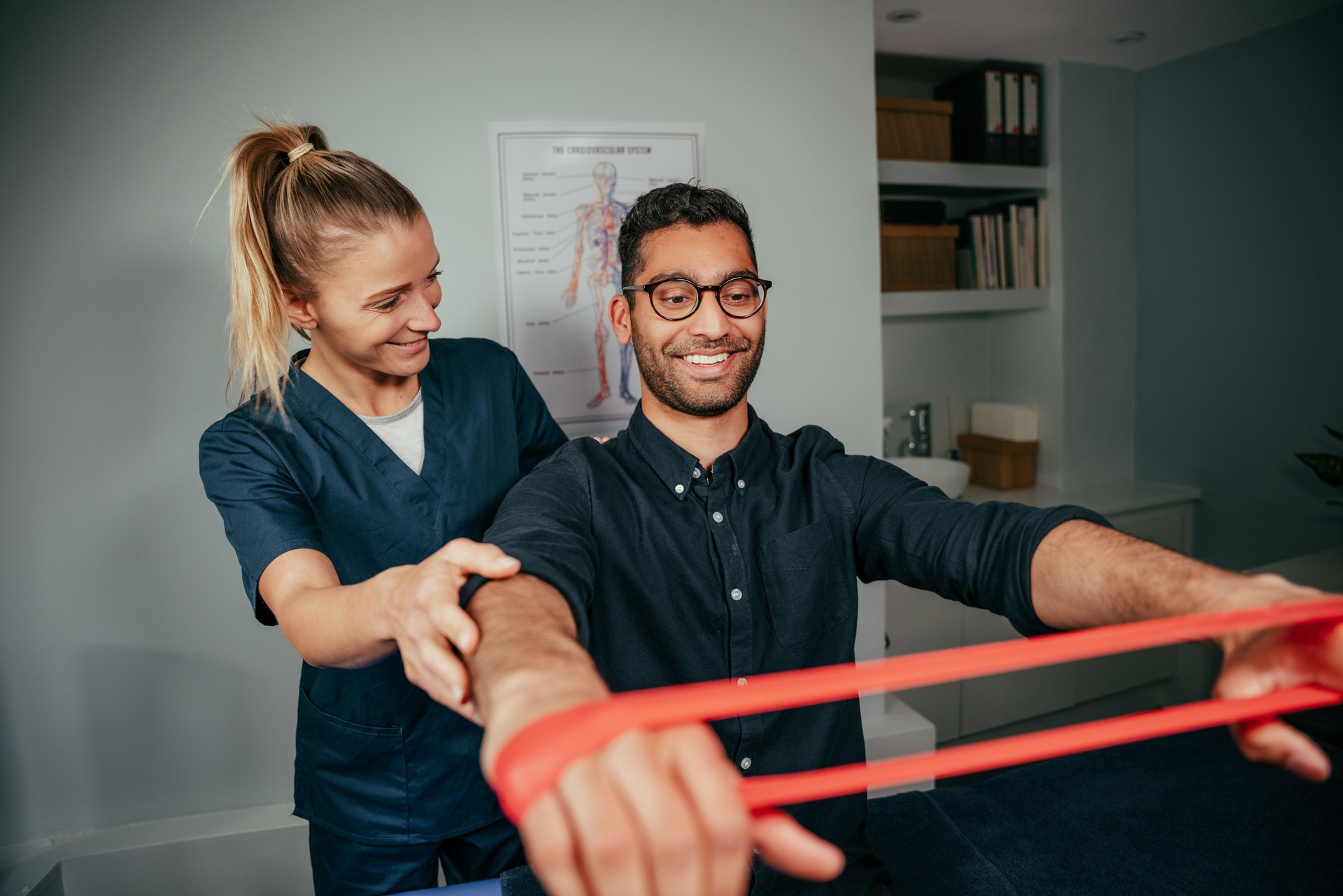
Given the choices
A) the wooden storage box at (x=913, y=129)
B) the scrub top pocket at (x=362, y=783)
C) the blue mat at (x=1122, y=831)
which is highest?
the wooden storage box at (x=913, y=129)

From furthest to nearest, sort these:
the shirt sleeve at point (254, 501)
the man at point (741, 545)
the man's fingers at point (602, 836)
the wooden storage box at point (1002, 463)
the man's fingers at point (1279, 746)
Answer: the wooden storage box at point (1002, 463) < the shirt sleeve at point (254, 501) < the man at point (741, 545) < the man's fingers at point (1279, 746) < the man's fingers at point (602, 836)

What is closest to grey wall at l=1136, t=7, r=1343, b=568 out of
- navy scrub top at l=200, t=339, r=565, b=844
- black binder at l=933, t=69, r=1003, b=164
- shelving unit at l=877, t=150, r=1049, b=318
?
shelving unit at l=877, t=150, r=1049, b=318

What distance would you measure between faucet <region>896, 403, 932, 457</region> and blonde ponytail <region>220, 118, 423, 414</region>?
255 centimetres

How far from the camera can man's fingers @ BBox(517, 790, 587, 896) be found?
421 millimetres

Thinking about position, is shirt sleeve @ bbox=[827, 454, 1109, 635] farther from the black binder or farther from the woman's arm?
the black binder

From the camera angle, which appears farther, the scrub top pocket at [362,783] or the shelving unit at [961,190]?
the shelving unit at [961,190]

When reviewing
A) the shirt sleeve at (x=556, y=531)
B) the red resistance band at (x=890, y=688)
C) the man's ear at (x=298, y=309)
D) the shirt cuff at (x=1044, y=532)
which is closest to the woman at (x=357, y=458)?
the man's ear at (x=298, y=309)

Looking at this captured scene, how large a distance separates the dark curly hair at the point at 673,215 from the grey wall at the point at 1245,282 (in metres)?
2.53

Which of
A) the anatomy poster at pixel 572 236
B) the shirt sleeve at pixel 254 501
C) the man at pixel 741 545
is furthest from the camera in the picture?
the anatomy poster at pixel 572 236

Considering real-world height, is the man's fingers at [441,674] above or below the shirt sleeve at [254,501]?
below

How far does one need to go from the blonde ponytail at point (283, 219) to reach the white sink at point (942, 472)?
194cm

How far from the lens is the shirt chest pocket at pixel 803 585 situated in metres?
1.20

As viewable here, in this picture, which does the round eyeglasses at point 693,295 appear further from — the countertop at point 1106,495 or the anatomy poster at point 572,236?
the countertop at point 1106,495

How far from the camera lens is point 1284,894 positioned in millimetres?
1133
